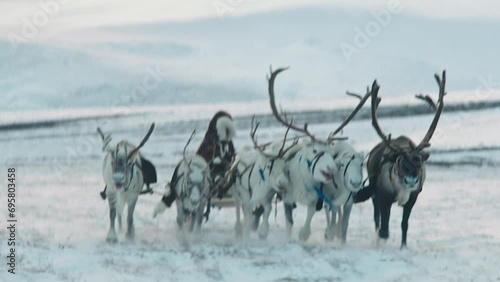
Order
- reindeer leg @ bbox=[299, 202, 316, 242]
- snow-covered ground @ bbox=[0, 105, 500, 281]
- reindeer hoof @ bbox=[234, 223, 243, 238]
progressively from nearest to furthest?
1. snow-covered ground @ bbox=[0, 105, 500, 281]
2. reindeer leg @ bbox=[299, 202, 316, 242]
3. reindeer hoof @ bbox=[234, 223, 243, 238]

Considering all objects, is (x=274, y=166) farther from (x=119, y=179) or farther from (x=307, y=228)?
(x=119, y=179)

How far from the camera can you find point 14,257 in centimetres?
1409

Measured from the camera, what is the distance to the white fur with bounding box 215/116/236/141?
57.1 ft

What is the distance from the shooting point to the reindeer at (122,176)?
1583 cm

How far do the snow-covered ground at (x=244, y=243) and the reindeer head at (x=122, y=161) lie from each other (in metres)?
0.91

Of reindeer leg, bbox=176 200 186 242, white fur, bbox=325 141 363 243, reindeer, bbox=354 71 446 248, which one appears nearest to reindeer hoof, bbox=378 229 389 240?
reindeer, bbox=354 71 446 248

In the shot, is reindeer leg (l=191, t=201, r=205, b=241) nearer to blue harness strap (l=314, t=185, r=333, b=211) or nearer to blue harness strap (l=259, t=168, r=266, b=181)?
blue harness strap (l=259, t=168, r=266, b=181)

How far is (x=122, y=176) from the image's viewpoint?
15.8 meters

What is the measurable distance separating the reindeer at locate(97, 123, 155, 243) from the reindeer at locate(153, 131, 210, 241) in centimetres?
57

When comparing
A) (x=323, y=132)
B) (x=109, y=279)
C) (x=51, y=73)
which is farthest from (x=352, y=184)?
(x=51, y=73)

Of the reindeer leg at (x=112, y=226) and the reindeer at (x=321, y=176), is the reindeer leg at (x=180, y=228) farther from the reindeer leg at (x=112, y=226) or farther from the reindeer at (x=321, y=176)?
the reindeer at (x=321, y=176)

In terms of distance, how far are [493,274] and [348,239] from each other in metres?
3.42

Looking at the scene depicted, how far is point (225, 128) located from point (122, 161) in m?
2.18

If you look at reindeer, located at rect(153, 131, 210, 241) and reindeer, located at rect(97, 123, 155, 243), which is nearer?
reindeer, located at rect(97, 123, 155, 243)
